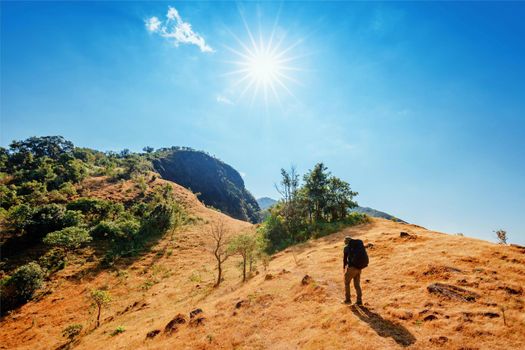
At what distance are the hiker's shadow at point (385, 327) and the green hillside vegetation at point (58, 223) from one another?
28763 mm

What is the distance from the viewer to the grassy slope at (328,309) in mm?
7828

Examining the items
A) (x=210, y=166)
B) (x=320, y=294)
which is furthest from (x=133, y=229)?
(x=210, y=166)

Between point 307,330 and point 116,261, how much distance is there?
1157 inches

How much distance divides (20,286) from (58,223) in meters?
12.6

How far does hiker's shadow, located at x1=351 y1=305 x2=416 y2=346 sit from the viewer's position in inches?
293

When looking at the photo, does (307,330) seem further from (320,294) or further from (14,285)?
(14,285)

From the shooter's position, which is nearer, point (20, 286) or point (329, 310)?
point (329, 310)

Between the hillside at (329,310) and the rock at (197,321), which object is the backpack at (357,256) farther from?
the rock at (197,321)

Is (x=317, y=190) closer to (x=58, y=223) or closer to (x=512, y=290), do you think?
(x=512, y=290)

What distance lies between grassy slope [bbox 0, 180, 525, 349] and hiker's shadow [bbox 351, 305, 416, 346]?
31mm

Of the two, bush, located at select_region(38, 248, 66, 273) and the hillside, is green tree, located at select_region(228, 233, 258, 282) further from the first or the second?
bush, located at select_region(38, 248, 66, 273)

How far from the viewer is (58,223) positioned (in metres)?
33.7

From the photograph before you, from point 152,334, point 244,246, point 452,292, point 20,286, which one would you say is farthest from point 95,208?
point 452,292

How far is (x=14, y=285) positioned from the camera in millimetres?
22781
